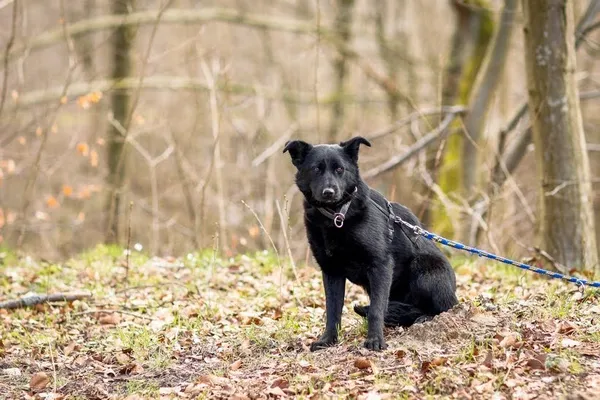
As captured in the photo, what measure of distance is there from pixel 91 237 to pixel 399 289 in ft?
42.3

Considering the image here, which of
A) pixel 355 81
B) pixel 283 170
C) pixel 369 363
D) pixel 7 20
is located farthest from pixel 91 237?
pixel 369 363

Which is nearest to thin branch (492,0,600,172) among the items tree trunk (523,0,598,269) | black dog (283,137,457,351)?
tree trunk (523,0,598,269)

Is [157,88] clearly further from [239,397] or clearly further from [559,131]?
[239,397]

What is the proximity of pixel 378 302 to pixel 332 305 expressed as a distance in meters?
0.45

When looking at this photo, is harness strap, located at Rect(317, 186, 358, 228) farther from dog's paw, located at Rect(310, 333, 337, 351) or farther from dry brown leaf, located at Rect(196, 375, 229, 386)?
dry brown leaf, located at Rect(196, 375, 229, 386)

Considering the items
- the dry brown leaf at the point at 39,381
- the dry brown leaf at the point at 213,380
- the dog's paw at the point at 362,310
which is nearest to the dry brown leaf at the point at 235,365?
the dry brown leaf at the point at 213,380

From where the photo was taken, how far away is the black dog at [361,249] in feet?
18.6

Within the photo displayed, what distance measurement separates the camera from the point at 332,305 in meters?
5.93

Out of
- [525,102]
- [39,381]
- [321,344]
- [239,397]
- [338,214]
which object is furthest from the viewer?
[525,102]

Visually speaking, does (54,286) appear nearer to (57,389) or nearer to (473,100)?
(57,389)

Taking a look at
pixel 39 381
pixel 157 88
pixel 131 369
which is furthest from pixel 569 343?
pixel 157 88

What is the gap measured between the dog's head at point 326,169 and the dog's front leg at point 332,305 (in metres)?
0.67

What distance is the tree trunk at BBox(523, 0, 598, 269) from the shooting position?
8391 mm

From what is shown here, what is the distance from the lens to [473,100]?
42.6 feet
